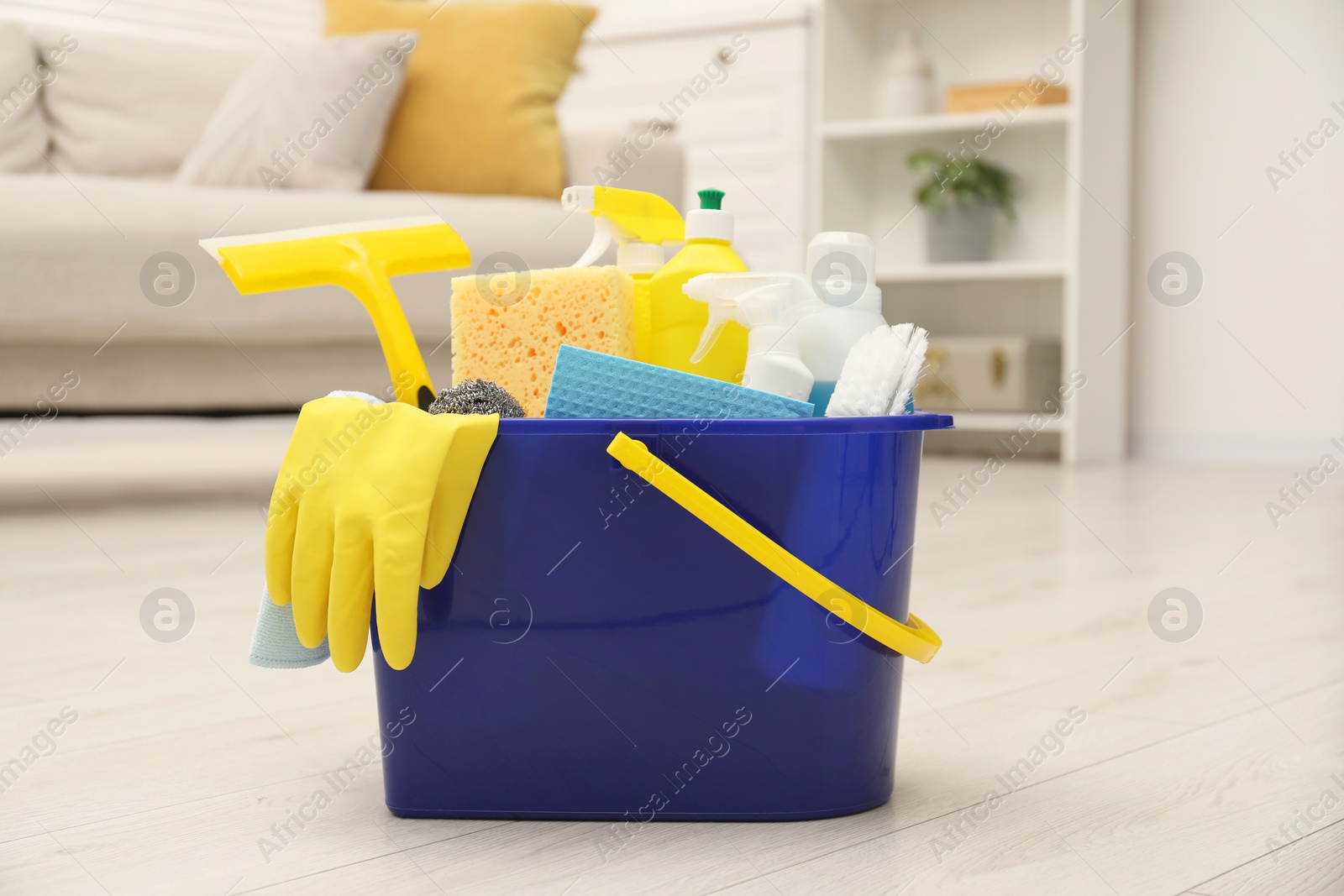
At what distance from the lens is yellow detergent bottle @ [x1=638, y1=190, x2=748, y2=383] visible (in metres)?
0.69

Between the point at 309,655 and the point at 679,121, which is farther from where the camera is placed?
the point at 679,121

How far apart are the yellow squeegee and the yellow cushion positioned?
1.61 meters

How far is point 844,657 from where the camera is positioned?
0.62 m

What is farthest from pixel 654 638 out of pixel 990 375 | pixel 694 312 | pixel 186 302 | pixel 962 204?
pixel 962 204

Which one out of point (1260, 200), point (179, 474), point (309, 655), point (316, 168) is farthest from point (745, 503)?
point (1260, 200)

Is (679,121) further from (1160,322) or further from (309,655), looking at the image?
(309,655)

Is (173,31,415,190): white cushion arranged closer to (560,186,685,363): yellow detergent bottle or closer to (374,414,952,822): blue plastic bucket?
(560,186,685,363): yellow detergent bottle

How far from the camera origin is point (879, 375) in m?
0.62

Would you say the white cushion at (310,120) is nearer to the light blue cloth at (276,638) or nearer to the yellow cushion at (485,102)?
the yellow cushion at (485,102)

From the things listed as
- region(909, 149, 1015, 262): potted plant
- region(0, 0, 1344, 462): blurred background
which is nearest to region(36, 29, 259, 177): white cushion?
region(0, 0, 1344, 462): blurred background

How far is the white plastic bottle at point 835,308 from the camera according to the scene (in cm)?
67

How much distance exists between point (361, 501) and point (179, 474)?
6.65ft

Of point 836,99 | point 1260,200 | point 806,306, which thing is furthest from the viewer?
point 836,99

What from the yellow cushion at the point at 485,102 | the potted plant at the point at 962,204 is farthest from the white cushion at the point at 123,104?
the potted plant at the point at 962,204
